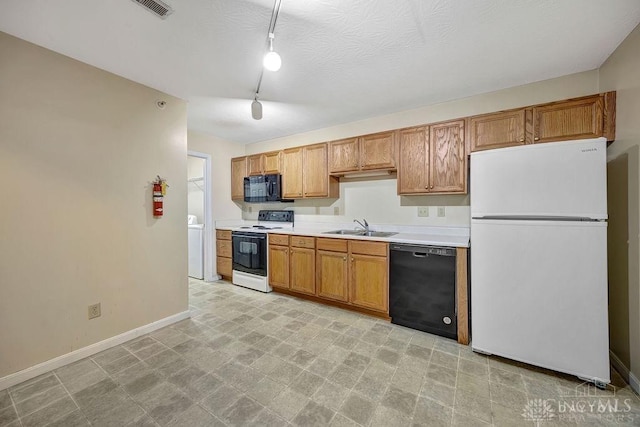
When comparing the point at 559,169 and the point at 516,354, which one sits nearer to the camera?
the point at 559,169

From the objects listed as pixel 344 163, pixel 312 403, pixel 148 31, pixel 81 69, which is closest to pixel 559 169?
pixel 344 163

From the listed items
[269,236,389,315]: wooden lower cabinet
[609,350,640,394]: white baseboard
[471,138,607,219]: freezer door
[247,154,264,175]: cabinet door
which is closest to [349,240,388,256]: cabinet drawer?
[269,236,389,315]: wooden lower cabinet

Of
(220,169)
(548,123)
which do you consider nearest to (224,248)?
(220,169)

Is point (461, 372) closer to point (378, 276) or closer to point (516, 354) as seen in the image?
point (516, 354)

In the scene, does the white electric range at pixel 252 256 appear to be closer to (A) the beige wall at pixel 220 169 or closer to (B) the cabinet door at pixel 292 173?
(B) the cabinet door at pixel 292 173

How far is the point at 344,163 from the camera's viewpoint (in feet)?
11.0

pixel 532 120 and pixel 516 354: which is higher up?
pixel 532 120

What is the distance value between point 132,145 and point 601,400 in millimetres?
4110

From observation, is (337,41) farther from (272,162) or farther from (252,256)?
(252,256)

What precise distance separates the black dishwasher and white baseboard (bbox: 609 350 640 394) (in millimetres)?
1052

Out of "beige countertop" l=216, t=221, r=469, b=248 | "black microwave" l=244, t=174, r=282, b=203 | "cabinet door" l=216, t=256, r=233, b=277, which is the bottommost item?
"cabinet door" l=216, t=256, r=233, b=277

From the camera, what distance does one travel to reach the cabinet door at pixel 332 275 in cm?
299

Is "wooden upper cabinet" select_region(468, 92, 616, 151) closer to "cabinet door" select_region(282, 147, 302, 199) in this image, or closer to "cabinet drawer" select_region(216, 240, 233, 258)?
"cabinet door" select_region(282, 147, 302, 199)

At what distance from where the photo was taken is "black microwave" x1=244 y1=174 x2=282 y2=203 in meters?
3.96
